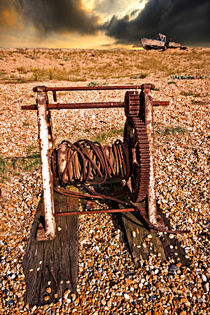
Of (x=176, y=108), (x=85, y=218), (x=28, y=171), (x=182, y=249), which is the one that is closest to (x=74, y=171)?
(x=85, y=218)

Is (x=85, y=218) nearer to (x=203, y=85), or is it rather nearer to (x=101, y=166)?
(x=101, y=166)

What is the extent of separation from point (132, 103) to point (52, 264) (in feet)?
8.65

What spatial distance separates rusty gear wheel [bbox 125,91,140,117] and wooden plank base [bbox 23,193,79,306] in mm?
2075

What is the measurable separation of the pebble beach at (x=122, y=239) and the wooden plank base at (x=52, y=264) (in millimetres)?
92

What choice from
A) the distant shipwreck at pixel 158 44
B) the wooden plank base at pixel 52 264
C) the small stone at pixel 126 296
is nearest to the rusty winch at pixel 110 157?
the wooden plank base at pixel 52 264

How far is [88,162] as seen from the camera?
361 cm

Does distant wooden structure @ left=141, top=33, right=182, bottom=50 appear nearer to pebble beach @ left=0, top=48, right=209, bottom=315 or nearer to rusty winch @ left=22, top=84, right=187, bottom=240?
pebble beach @ left=0, top=48, right=209, bottom=315

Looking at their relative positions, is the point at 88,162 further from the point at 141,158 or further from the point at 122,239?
the point at 122,239

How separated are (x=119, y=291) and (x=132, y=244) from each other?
0.71m

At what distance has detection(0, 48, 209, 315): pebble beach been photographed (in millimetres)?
2746

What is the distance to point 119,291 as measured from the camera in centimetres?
288

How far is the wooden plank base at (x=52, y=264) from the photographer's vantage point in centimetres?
282

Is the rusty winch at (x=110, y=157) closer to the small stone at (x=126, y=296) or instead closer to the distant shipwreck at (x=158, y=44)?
the small stone at (x=126, y=296)

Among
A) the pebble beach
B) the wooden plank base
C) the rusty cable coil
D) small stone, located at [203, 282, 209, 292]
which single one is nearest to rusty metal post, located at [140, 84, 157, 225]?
the rusty cable coil
